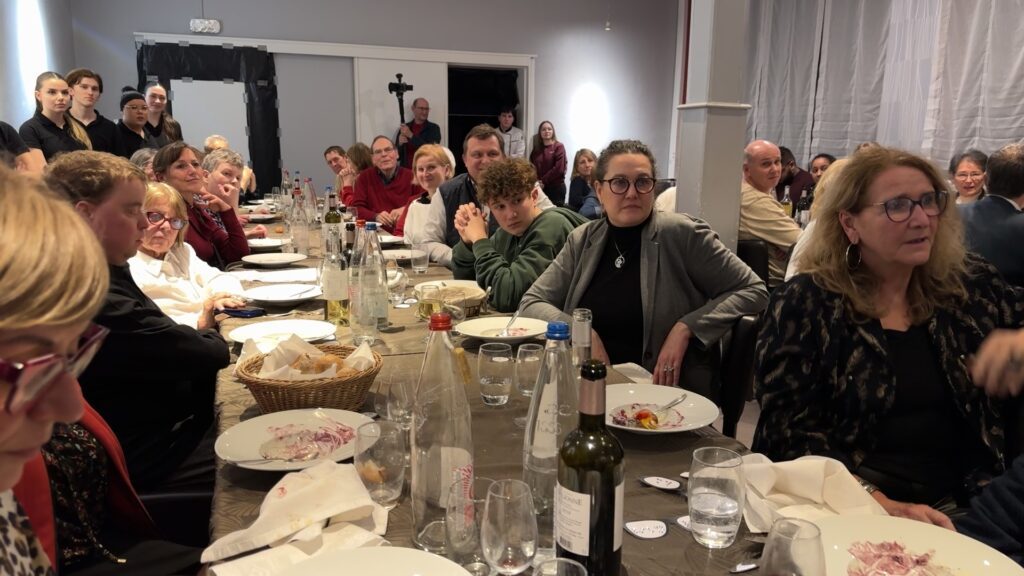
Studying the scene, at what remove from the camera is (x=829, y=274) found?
5.24 ft

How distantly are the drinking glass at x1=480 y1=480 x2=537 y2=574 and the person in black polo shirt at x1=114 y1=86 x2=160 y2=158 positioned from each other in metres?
5.67

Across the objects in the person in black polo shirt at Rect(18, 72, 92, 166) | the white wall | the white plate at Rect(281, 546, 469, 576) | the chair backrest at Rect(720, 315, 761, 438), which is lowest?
the chair backrest at Rect(720, 315, 761, 438)

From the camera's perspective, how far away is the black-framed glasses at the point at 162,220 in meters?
2.47

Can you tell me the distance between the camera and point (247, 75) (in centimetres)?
799

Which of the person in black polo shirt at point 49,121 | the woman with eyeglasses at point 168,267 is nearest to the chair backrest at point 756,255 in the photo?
the woman with eyeglasses at point 168,267

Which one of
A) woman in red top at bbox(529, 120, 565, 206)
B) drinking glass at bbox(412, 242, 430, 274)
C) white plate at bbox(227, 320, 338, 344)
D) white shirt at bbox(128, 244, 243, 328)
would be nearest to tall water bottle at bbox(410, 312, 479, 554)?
white plate at bbox(227, 320, 338, 344)

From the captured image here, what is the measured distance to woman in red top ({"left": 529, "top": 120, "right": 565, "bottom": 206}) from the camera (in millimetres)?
8523

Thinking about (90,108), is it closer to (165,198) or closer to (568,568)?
(165,198)

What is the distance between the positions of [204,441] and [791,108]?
6.88 m

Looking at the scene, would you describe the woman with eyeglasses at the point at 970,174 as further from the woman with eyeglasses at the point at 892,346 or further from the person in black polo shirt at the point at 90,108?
the person in black polo shirt at the point at 90,108

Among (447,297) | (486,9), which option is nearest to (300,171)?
(486,9)

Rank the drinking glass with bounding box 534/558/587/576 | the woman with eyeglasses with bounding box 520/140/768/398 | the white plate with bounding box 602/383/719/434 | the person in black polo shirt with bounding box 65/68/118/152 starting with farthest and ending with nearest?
the person in black polo shirt with bounding box 65/68/118/152 → the woman with eyeglasses with bounding box 520/140/768/398 → the white plate with bounding box 602/383/719/434 → the drinking glass with bounding box 534/558/587/576

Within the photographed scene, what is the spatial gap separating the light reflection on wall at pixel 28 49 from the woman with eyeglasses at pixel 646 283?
5123 mm

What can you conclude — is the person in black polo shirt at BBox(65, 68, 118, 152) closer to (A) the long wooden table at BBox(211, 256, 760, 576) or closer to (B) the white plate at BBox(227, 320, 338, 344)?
(B) the white plate at BBox(227, 320, 338, 344)
